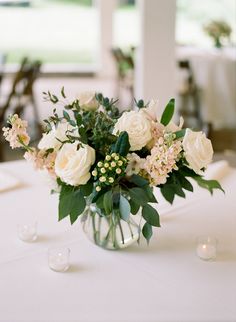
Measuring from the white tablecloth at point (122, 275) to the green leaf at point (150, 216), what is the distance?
11 cm

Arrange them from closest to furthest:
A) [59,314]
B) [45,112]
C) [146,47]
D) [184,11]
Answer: [59,314]
[146,47]
[45,112]
[184,11]

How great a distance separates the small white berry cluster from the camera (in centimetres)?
97

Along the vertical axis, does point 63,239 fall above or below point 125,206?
below

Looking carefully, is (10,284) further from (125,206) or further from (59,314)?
(125,206)

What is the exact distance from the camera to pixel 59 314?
35.7 inches

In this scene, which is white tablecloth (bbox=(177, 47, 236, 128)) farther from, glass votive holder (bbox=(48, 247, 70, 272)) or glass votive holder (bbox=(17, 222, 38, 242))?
glass votive holder (bbox=(48, 247, 70, 272))

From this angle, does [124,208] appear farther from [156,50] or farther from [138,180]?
[156,50]

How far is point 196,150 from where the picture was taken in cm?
101

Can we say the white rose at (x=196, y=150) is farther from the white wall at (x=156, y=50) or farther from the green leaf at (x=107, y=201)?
the white wall at (x=156, y=50)

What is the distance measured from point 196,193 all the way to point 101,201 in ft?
1.88

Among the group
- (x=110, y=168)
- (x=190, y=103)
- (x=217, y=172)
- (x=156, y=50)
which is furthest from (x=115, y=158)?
(x=190, y=103)

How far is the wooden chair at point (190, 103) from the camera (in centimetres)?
448

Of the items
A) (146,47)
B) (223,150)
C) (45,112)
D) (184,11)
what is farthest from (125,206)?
(184,11)

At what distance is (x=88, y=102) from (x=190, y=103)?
3.59 m
